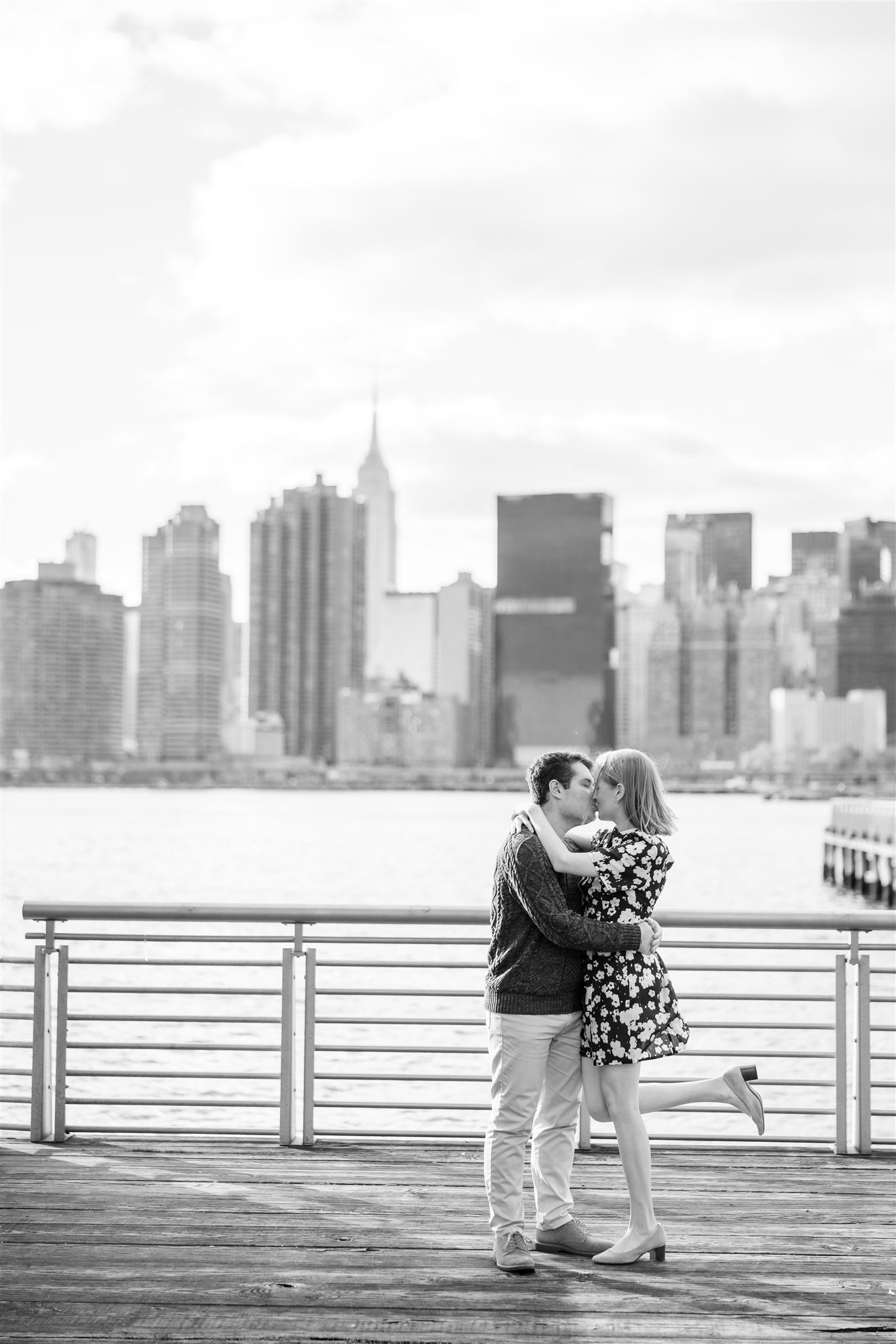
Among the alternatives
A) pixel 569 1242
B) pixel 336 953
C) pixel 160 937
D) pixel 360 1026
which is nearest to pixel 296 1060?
pixel 160 937

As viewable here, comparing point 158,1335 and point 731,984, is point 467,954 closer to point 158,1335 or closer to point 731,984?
point 731,984

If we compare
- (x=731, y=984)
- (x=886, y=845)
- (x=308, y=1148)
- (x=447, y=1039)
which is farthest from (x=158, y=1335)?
(x=886, y=845)

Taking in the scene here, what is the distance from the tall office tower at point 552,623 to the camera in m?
181

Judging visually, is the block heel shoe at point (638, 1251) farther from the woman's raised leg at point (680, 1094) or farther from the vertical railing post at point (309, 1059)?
the vertical railing post at point (309, 1059)

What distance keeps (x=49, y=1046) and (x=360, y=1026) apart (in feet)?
49.2

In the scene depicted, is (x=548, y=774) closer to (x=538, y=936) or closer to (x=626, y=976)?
(x=538, y=936)

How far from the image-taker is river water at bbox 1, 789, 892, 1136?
15672 mm

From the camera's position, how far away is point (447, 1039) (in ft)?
65.2

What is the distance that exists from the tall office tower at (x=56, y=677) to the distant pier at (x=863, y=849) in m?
143

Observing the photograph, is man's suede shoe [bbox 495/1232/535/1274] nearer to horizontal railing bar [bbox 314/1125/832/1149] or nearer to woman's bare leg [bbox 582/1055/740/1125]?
woman's bare leg [bbox 582/1055/740/1125]

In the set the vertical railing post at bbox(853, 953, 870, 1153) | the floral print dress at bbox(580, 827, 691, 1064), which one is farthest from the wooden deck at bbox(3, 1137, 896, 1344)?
the floral print dress at bbox(580, 827, 691, 1064)

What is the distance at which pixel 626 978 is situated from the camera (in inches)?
202

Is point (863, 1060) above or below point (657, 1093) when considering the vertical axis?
below

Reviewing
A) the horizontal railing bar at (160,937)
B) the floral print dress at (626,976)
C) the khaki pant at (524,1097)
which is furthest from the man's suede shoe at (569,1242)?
the horizontal railing bar at (160,937)
